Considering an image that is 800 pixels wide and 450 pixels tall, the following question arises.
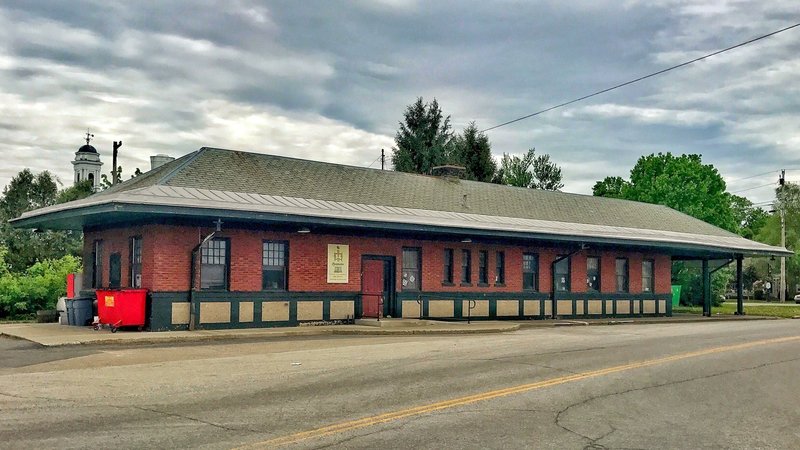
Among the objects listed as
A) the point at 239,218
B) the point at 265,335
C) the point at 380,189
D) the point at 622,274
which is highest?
the point at 380,189

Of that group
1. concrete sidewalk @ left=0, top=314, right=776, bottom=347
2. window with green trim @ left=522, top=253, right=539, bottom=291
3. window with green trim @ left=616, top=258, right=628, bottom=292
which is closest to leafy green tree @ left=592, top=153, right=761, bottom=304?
window with green trim @ left=616, top=258, right=628, bottom=292

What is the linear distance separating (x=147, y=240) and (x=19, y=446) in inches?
598

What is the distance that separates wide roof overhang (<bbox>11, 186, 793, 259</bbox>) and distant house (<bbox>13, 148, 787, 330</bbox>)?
63mm

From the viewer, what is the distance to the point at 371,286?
27.4 m

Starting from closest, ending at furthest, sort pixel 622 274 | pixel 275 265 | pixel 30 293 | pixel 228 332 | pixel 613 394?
pixel 613 394
pixel 228 332
pixel 275 265
pixel 30 293
pixel 622 274

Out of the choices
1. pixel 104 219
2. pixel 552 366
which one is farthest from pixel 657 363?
pixel 104 219

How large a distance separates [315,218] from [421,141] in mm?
49458

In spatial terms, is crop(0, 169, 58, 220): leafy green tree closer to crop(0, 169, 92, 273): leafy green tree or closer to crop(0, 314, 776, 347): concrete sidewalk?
crop(0, 169, 92, 273): leafy green tree

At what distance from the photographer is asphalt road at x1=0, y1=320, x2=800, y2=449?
28.4 feet

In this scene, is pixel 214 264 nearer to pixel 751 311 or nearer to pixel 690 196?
pixel 751 311

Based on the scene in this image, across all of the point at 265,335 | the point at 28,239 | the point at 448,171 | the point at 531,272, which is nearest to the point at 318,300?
the point at 265,335

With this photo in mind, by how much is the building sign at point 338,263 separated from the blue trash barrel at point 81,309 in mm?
7374

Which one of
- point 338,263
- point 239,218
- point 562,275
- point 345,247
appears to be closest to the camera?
point 239,218

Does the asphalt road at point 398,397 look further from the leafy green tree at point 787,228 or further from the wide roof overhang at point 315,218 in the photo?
the leafy green tree at point 787,228
